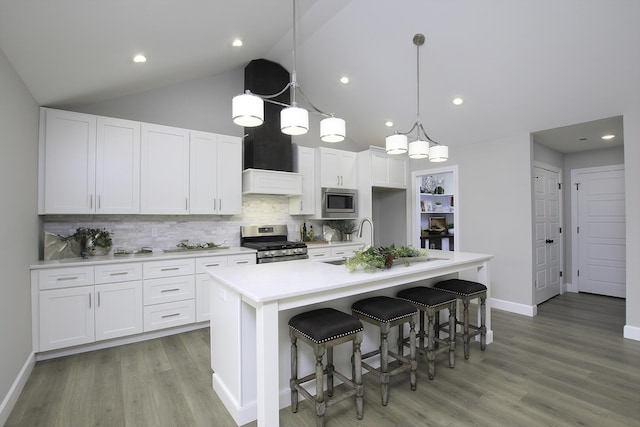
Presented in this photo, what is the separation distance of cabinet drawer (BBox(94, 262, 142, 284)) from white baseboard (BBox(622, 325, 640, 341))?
5.43m

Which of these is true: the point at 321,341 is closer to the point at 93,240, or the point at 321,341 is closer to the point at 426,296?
the point at 426,296

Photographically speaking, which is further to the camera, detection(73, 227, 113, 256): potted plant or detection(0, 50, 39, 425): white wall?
detection(73, 227, 113, 256): potted plant

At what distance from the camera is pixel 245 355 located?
6.70ft

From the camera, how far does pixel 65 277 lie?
9.80 ft

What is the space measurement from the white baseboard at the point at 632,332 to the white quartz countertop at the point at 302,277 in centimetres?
227

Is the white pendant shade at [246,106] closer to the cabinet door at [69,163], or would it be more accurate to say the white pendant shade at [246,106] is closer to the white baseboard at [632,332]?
the cabinet door at [69,163]

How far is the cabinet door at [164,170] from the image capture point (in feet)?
11.9

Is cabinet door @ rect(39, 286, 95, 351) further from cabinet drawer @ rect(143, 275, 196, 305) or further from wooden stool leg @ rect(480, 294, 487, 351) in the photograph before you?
wooden stool leg @ rect(480, 294, 487, 351)

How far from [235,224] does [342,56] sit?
281 cm

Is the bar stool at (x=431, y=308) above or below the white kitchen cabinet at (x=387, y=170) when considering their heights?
below

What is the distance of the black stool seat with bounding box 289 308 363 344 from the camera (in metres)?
1.92

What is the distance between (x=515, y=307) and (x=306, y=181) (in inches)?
141

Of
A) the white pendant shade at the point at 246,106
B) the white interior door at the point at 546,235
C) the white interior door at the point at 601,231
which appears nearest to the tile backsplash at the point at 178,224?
the white pendant shade at the point at 246,106

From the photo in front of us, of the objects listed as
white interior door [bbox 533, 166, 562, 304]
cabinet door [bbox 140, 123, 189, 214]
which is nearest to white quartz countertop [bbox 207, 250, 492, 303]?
cabinet door [bbox 140, 123, 189, 214]
